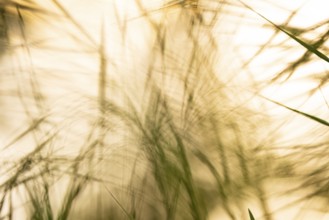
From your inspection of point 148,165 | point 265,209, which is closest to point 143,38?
point 148,165

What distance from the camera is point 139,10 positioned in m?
0.78

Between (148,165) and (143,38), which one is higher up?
(143,38)

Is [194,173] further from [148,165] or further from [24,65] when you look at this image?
[24,65]

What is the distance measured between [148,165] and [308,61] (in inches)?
17.9

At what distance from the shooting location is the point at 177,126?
2.49 ft

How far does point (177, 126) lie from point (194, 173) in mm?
120

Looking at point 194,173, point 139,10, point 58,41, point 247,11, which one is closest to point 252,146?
point 194,173

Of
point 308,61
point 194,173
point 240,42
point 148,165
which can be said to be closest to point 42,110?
point 148,165

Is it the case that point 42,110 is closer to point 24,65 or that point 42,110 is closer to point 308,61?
point 24,65

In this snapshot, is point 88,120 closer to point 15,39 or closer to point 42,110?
point 42,110

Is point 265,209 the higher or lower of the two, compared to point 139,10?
lower

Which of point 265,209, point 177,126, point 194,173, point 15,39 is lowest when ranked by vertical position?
point 265,209

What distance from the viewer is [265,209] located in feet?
2.45

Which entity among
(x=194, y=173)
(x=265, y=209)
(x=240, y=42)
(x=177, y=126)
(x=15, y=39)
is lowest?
(x=265, y=209)
